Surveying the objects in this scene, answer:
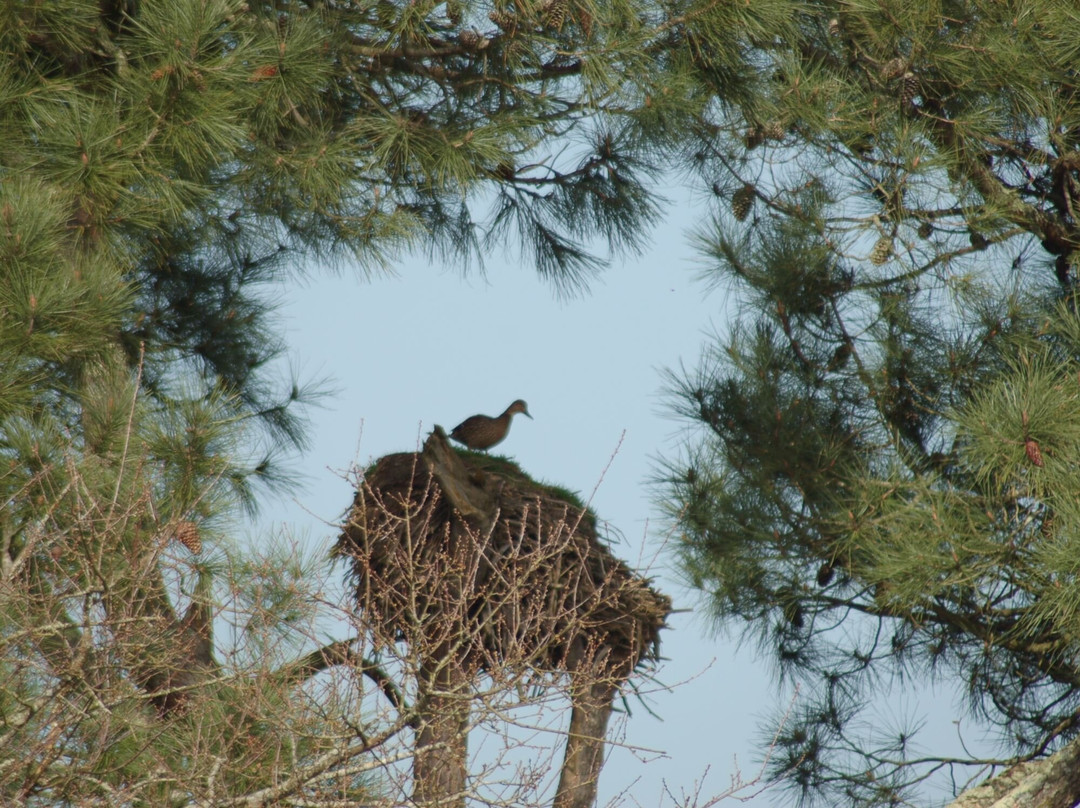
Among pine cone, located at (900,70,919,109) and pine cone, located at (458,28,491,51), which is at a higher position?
pine cone, located at (458,28,491,51)

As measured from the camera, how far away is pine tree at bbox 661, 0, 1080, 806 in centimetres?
435

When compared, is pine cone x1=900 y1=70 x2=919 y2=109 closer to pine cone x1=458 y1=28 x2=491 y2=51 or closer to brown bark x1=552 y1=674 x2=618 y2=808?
pine cone x1=458 y1=28 x2=491 y2=51

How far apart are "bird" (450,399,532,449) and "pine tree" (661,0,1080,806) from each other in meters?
0.81

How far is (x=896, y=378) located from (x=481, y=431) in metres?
1.80

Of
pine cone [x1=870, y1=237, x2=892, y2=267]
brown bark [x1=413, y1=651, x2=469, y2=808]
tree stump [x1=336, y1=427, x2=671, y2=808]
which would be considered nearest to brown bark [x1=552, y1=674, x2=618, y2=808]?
tree stump [x1=336, y1=427, x2=671, y2=808]

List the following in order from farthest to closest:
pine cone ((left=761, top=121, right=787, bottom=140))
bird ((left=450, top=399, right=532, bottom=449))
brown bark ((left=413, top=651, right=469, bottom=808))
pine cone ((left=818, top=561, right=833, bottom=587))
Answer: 1. bird ((left=450, top=399, right=532, bottom=449))
2. pine cone ((left=818, top=561, right=833, bottom=587))
3. pine cone ((left=761, top=121, right=787, bottom=140))
4. brown bark ((left=413, top=651, right=469, bottom=808))

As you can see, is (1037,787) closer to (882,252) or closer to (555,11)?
(882,252)

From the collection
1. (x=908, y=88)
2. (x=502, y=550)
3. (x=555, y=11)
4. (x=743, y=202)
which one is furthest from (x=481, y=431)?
(x=908, y=88)

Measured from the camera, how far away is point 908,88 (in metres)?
4.98

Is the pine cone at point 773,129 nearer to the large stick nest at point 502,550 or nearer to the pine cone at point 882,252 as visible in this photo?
the pine cone at point 882,252

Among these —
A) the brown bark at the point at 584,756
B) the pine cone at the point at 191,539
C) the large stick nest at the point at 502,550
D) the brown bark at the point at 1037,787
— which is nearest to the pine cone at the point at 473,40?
the large stick nest at the point at 502,550

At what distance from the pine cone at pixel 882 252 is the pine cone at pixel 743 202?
50.7 inches

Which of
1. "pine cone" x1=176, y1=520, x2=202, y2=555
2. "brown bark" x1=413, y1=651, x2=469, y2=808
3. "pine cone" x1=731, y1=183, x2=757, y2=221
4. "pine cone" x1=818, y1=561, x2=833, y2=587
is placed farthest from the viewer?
"pine cone" x1=731, y1=183, x2=757, y2=221

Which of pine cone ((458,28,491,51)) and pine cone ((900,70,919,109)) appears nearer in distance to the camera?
pine cone ((900,70,919,109))
